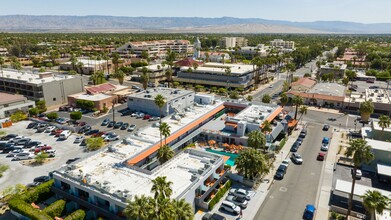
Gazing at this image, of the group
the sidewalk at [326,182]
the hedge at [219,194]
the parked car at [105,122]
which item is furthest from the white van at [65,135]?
the sidewalk at [326,182]

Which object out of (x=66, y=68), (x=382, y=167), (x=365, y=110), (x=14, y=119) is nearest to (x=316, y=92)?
(x=365, y=110)

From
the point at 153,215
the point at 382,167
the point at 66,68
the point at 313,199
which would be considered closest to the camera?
the point at 153,215

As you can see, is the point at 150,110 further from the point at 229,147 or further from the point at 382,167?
the point at 382,167

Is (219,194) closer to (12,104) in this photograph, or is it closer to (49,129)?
(49,129)

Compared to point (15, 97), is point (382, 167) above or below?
below

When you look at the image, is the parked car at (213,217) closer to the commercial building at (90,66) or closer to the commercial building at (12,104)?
the commercial building at (12,104)

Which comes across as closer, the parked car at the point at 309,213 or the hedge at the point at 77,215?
the hedge at the point at 77,215
